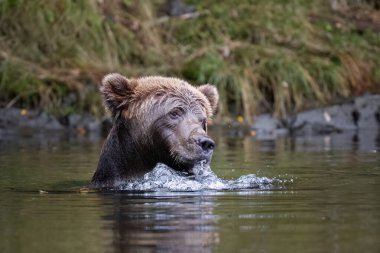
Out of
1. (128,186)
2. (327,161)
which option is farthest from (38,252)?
(327,161)

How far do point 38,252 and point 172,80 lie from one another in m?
3.83

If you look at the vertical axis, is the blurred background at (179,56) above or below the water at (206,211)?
above

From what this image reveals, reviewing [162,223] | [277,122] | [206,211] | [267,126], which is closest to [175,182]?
[206,211]

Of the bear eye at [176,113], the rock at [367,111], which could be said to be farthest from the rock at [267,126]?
the bear eye at [176,113]

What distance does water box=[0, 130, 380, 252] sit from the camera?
5.80 m

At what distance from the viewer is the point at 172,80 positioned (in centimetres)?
919

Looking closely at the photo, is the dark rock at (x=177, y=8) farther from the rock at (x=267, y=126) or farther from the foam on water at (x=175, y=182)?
the foam on water at (x=175, y=182)

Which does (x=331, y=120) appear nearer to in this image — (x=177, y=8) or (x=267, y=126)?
(x=267, y=126)

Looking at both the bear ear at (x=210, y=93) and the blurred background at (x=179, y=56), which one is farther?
the blurred background at (x=179, y=56)

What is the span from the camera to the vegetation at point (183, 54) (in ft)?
66.4

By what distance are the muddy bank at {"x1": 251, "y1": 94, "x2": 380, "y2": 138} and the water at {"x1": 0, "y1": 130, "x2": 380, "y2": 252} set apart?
7.08 m

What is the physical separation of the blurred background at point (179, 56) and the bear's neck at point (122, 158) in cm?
1062

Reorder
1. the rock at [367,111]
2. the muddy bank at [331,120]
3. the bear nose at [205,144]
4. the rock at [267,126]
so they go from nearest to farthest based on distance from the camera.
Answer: the bear nose at [205,144]
the rock at [267,126]
the muddy bank at [331,120]
the rock at [367,111]

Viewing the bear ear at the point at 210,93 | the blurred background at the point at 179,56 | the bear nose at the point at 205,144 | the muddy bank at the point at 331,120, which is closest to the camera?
the bear nose at the point at 205,144
